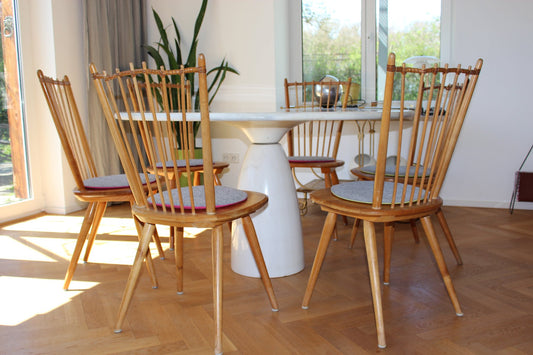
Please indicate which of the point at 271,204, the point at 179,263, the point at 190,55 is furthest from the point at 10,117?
the point at 271,204

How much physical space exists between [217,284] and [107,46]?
275 cm

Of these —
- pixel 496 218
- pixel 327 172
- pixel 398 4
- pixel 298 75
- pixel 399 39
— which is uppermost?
pixel 398 4

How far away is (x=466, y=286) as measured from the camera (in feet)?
6.48

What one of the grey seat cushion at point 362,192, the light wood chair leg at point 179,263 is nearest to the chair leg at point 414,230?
the grey seat cushion at point 362,192

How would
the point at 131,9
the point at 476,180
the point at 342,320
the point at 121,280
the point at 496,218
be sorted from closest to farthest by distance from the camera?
the point at 342,320, the point at 121,280, the point at 496,218, the point at 476,180, the point at 131,9

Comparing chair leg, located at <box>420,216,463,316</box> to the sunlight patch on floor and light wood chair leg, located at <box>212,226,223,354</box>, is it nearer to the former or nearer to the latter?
light wood chair leg, located at <box>212,226,223,354</box>

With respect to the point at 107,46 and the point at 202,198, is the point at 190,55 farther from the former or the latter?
the point at 202,198

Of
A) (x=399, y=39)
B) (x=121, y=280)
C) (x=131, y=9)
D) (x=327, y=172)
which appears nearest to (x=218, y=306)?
(x=121, y=280)

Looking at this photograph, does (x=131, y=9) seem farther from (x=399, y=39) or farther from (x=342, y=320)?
(x=342, y=320)

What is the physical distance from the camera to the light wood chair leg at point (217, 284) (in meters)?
1.47

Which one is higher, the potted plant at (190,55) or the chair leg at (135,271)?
the potted plant at (190,55)

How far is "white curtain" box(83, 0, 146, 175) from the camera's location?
11.6 feet

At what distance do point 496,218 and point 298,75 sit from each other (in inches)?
76.8

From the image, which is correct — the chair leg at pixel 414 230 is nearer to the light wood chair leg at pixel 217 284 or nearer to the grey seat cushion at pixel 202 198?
the grey seat cushion at pixel 202 198
